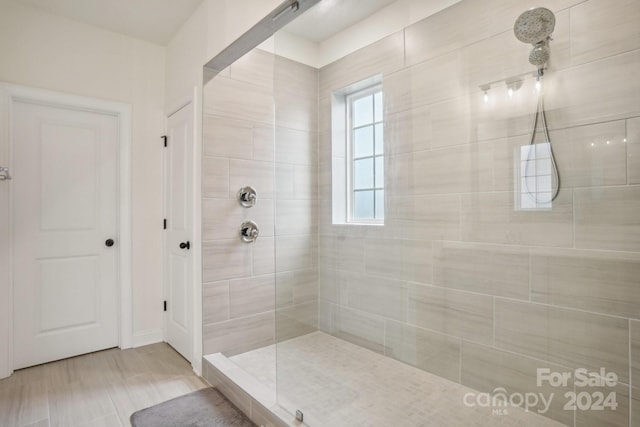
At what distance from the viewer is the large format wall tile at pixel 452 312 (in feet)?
5.78

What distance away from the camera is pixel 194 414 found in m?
1.92

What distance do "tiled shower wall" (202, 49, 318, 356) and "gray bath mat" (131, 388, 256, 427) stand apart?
38cm

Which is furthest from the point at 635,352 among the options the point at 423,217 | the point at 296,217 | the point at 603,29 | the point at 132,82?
the point at 132,82

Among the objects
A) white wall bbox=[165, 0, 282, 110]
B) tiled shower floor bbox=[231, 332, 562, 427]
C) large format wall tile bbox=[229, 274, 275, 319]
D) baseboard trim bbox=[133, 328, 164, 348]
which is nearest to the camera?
tiled shower floor bbox=[231, 332, 562, 427]

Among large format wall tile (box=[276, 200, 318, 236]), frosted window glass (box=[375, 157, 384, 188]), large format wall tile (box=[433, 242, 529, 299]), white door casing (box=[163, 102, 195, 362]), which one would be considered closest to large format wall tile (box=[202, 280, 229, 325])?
white door casing (box=[163, 102, 195, 362])

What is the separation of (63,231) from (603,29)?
3536 mm

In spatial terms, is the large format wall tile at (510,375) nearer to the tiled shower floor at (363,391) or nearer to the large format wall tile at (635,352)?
the tiled shower floor at (363,391)

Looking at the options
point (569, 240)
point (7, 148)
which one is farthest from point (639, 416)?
point (7, 148)

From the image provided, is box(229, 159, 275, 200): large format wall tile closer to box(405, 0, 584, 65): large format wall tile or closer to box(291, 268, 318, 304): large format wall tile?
box(291, 268, 318, 304): large format wall tile

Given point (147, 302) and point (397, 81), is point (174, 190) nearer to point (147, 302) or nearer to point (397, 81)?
point (147, 302)

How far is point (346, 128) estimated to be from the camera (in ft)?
6.33

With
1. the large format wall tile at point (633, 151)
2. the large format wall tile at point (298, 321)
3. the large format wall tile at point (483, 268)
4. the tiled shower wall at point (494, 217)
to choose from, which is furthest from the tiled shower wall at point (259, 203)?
the large format wall tile at point (633, 151)

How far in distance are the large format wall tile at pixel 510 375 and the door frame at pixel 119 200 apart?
2.65m

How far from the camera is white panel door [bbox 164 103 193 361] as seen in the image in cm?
259
